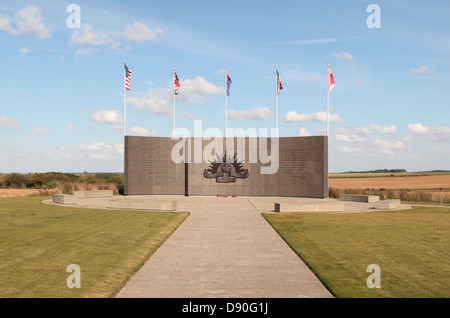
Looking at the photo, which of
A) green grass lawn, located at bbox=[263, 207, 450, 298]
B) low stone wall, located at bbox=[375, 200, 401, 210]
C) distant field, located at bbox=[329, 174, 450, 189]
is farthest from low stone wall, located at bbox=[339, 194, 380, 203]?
distant field, located at bbox=[329, 174, 450, 189]

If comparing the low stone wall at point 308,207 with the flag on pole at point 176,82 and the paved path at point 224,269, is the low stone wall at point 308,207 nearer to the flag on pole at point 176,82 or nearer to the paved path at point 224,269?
the paved path at point 224,269

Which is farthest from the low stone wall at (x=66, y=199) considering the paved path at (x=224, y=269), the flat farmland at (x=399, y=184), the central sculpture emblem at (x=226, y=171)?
the flat farmland at (x=399, y=184)

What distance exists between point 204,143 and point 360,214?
63.0ft

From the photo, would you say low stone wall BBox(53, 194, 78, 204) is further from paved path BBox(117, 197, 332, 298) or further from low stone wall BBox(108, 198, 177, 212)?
paved path BBox(117, 197, 332, 298)

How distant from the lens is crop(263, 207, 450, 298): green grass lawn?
912 centimetres

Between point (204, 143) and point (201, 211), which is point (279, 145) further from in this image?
point (201, 211)

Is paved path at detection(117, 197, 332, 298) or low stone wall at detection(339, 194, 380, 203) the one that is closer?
paved path at detection(117, 197, 332, 298)

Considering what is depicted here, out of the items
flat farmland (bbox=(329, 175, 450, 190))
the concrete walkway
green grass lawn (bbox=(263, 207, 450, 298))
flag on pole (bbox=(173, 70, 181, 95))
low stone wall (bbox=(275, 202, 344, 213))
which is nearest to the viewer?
the concrete walkway

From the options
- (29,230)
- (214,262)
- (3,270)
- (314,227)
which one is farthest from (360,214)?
(3,270)

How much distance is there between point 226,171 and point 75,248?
26959 millimetres

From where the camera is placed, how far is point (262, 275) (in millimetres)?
9977

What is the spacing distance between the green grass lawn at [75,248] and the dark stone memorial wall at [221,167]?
55.7ft

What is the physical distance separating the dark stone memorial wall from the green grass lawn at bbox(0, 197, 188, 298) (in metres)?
17.0

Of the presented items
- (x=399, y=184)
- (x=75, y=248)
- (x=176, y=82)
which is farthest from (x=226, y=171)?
(x=399, y=184)
